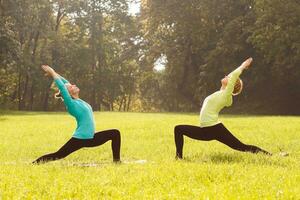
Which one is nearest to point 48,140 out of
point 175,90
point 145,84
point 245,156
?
point 245,156

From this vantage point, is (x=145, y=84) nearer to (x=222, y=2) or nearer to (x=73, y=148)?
(x=222, y=2)

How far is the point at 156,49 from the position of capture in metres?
51.5

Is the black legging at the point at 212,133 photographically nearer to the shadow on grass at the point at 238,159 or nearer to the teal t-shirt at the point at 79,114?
the shadow on grass at the point at 238,159

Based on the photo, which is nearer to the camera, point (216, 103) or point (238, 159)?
point (238, 159)

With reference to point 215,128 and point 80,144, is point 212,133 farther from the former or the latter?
point 80,144

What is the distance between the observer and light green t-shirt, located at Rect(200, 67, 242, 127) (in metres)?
11.8

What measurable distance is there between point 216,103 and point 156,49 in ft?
131

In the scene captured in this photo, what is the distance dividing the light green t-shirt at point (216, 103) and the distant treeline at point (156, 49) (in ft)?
89.8

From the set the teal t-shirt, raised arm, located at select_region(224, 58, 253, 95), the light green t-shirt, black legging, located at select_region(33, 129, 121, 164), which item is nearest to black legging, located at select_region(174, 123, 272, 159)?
the light green t-shirt

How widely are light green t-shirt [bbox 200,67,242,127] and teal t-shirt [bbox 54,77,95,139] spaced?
2.75 metres

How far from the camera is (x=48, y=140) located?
743 inches

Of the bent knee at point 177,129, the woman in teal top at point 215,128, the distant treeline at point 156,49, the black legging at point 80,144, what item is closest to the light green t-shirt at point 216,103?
the woman in teal top at point 215,128

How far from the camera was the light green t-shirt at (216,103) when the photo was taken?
11812 millimetres

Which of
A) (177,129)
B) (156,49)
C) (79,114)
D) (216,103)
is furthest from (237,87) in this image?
(156,49)
